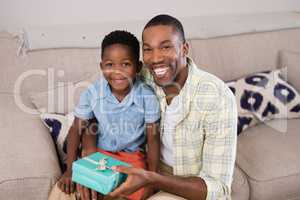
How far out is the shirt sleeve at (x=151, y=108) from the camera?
131cm

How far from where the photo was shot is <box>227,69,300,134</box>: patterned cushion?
73.4 inches

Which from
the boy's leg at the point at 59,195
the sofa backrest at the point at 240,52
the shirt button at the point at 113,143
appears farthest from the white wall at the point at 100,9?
the boy's leg at the point at 59,195

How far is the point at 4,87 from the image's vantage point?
176 cm

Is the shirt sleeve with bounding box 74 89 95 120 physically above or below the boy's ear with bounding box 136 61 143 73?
below

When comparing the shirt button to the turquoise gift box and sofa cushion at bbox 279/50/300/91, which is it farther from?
sofa cushion at bbox 279/50/300/91

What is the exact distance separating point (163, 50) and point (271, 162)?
2.46ft

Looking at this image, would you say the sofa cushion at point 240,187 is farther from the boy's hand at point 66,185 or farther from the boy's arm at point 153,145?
the boy's hand at point 66,185

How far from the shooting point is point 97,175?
1094 millimetres

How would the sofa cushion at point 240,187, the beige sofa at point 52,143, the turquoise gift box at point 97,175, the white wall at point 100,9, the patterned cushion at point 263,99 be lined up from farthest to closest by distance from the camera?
1. the white wall at point 100,9
2. the patterned cushion at point 263,99
3. the sofa cushion at point 240,187
4. the beige sofa at point 52,143
5. the turquoise gift box at point 97,175

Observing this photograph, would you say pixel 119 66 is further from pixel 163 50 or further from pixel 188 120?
pixel 188 120

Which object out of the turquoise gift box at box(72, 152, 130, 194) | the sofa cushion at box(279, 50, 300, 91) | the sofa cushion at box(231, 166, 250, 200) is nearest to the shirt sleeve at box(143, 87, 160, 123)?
the turquoise gift box at box(72, 152, 130, 194)

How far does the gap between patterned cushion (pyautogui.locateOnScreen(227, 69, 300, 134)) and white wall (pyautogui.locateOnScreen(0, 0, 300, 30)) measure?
587 mm

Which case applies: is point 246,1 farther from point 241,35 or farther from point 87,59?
point 87,59

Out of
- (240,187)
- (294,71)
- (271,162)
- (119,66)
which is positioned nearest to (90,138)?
(119,66)
